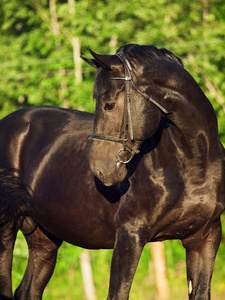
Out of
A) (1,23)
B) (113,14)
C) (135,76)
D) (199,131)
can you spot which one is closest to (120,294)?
(199,131)

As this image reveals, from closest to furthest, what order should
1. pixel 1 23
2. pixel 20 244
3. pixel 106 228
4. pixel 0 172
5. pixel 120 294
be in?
pixel 120 294 → pixel 106 228 → pixel 0 172 → pixel 20 244 → pixel 1 23

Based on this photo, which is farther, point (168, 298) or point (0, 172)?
point (168, 298)

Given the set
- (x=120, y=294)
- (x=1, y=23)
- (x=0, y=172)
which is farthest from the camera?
(x=1, y=23)

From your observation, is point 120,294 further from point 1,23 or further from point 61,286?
point 1,23

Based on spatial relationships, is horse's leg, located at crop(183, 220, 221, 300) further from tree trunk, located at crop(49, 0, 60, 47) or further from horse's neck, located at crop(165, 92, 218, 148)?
tree trunk, located at crop(49, 0, 60, 47)

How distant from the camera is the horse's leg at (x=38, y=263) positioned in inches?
193

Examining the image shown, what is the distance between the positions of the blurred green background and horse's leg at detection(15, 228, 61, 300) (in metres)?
4.94

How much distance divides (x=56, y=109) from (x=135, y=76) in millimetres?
1732

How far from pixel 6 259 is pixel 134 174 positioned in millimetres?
1569

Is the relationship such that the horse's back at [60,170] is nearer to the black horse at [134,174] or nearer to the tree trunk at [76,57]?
the black horse at [134,174]

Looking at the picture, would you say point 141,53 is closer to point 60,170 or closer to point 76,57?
point 60,170

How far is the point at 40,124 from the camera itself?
4.86 m

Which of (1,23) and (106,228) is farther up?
(1,23)

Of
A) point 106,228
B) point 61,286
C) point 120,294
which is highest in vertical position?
point 106,228
